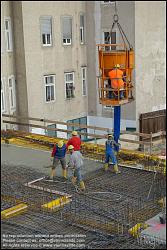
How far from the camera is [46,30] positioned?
12.3 m

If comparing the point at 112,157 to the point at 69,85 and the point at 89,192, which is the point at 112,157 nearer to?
the point at 89,192

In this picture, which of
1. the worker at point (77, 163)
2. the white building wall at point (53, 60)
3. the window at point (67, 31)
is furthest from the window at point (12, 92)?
Answer: the worker at point (77, 163)

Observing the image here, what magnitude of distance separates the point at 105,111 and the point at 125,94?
653 centimetres

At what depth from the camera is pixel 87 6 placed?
13586 mm

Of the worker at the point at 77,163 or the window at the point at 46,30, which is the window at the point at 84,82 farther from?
the worker at the point at 77,163

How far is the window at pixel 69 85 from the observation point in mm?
13234

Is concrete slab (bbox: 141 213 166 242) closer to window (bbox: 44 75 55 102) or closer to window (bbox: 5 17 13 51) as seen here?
window (bbox: 5 17 13 51)

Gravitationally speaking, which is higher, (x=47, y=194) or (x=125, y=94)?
(x=125, y=94)

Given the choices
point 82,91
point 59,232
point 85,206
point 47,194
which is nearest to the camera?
point 59,232

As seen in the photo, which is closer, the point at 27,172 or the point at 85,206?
the point at 85,206

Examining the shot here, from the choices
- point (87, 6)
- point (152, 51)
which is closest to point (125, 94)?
point (152, 51)

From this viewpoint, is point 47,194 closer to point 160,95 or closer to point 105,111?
point 105,111

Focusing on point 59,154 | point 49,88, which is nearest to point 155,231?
point 59,154

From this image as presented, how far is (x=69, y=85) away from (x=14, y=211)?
8245 mm
